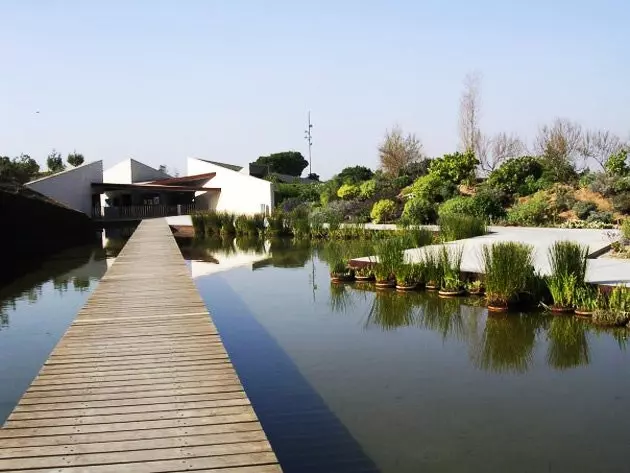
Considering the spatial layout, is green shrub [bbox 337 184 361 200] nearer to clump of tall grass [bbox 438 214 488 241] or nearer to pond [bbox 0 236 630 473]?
clump of tall grass [bbox 438 214 488 241]

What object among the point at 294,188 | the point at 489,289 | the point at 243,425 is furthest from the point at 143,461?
the point at 294,188

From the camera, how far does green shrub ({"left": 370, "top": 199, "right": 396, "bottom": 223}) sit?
67.4ft

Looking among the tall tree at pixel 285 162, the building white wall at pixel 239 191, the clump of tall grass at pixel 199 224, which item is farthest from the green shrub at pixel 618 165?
the tall tree at pixel 285 162

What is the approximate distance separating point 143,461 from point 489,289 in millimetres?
5392

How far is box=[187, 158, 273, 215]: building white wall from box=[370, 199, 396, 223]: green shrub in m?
9.90

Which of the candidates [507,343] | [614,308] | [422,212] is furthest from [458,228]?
[507,343]

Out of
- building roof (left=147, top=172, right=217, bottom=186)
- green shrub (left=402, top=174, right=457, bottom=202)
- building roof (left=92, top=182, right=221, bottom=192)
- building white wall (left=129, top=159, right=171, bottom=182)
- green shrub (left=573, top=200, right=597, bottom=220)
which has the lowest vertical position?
green shrub (left=573, top=200, right=597, bottom=220)

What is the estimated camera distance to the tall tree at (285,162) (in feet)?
195

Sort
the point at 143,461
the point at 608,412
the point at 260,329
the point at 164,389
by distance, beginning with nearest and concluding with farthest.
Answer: the point at 143,461 → the point at 164,389 → the point at 608,412 → the point at 260,329

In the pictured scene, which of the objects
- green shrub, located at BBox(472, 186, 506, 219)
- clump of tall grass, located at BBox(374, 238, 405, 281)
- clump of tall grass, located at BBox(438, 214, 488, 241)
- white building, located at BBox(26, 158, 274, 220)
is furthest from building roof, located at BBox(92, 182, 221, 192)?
clump of tall grass, located at BBox(374, 238, 405, 281)

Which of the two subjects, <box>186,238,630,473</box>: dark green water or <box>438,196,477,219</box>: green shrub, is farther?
<box>438,196,477,219</box>: green shrub

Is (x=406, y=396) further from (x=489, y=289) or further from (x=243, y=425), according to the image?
(x=489, y=289)

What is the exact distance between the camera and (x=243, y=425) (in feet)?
10.3

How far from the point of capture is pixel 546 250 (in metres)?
10.5
